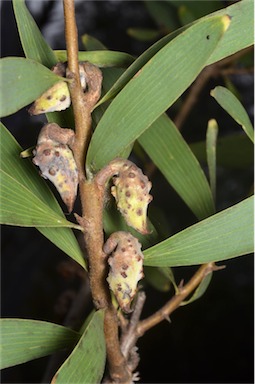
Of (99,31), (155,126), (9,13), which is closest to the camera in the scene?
(155,126)

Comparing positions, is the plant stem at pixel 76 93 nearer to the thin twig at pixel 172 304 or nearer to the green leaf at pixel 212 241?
the green leaf at pixel 212 241

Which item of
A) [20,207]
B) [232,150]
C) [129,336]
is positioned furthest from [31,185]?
[232,150]

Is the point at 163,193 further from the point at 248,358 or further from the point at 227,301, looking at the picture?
the point at 248,358

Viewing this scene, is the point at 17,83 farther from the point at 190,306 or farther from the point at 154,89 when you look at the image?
the point at 190,306

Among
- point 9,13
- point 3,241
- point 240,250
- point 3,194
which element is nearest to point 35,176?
point 3,194

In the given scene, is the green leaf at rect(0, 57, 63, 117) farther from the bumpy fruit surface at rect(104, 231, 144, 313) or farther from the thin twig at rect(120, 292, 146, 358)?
the thin twig at rect(120, 292, 146, 358)

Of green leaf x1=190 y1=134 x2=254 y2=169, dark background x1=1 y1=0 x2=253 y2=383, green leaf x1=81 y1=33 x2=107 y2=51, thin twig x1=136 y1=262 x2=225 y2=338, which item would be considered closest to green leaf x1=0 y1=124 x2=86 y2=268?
thin twig x1=136 y1=262 x2=225 y2=338
